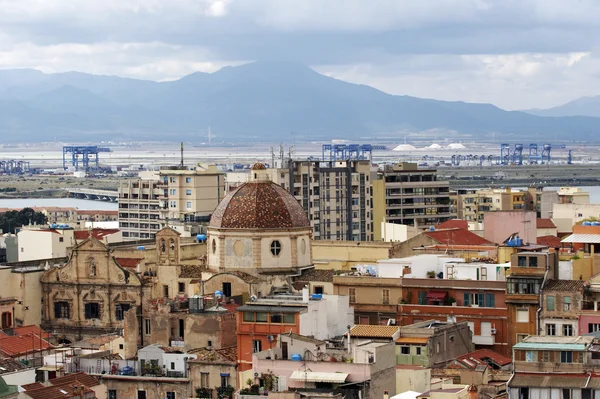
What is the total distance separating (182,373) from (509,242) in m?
14.9

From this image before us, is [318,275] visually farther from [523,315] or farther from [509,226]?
[509,226]

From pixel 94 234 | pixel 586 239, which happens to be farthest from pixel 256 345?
pixel 94 234

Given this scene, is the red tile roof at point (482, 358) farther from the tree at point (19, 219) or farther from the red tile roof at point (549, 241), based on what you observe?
the tree at point (19, 219)

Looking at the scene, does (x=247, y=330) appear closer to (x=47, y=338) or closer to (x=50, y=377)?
(x=50, y=377)

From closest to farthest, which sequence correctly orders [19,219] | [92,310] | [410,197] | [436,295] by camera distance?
1. [436,295]
2. [92,310]
3. [410,197]
4. [19,219]

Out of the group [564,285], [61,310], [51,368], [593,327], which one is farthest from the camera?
[61,310]

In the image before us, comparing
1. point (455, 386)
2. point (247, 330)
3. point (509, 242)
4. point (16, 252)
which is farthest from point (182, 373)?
point (16, 252)

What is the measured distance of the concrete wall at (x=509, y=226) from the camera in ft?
208

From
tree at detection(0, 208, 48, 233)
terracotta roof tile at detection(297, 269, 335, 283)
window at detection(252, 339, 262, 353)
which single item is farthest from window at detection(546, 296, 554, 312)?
tree at detection(0, 208, 48, 233)

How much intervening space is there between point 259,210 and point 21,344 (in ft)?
37.7

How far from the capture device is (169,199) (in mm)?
119562

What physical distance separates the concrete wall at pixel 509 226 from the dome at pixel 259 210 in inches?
362

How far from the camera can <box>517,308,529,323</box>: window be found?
160ft

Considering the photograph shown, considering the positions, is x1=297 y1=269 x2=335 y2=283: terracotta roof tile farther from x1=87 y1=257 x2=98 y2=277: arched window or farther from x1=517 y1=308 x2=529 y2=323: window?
x1=87 y1=257 x2=98 y2=277: arched window
